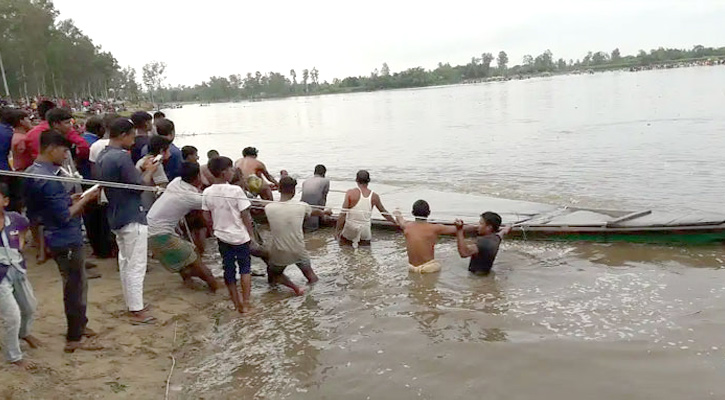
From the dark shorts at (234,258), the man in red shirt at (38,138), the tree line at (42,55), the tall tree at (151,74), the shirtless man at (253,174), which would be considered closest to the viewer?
the dark shorts at (234,258)

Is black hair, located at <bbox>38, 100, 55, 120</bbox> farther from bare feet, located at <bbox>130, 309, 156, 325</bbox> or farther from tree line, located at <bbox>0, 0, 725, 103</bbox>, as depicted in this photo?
tree line, located at <bbox>0, 0, 725, 103</bbox>

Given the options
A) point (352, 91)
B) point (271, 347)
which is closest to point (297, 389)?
point (271, 347)

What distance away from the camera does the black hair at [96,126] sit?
7.58 m

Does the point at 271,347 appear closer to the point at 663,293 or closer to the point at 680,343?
the point at 680,343

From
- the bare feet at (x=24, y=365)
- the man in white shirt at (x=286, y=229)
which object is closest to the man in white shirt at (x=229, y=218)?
the man in white shirt at (x=286, y=229)

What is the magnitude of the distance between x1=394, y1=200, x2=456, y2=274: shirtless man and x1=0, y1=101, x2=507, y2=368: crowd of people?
0.01m

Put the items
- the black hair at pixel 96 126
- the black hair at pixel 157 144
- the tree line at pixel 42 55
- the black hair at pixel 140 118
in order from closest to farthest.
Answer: the black hair at pixel 157 144 < the black hair at pixel 140 118 < the black hair at pixel 96 126 < the tree line at pixel 42 55

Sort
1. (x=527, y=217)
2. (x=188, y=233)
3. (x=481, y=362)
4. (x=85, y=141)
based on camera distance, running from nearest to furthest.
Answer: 1. (x=481, y=362)
2. (x=85, y=141)
3. (x=188, y=233)
4. (x=527, y=217)

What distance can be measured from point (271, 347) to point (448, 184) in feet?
39.3

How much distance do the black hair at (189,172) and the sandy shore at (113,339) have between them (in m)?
1.37

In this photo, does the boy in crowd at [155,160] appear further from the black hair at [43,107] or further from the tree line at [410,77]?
the tree line at [410,77]

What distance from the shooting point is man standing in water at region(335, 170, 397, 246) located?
849 cm

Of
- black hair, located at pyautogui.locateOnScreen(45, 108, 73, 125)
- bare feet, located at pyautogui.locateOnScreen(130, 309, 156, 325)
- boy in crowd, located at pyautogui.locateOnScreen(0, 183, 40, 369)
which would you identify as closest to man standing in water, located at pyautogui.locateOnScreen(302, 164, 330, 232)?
bare feet, located at pyautogui.locateOnScreen(130, 309, 156, 325)

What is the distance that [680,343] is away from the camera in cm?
514
